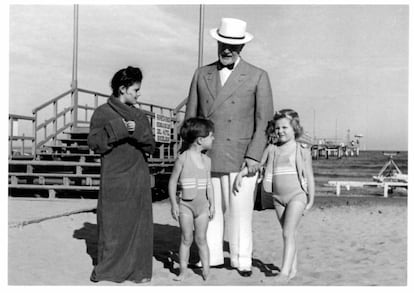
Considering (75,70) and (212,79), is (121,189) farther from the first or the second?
(75,70)

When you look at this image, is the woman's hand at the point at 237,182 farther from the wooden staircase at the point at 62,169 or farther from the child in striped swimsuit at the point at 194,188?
the wooden staircase at the point at 62,169

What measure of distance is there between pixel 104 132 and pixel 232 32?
1.31 meters

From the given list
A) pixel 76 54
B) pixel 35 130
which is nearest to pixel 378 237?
pixel 35 130

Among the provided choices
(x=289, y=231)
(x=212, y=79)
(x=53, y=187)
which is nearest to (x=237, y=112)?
(x=212, y=79)

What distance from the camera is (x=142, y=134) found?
4.38 m

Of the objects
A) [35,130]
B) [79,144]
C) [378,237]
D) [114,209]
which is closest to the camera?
[114,209]

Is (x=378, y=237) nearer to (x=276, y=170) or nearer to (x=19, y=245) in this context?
(x=276, y=170)

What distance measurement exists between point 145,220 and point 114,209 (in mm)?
266

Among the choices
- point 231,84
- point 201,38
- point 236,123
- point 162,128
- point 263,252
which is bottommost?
point 263,252

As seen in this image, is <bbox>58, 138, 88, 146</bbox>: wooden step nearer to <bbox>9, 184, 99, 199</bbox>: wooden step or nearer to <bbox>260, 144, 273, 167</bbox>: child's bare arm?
<bbox>9, 184, 99, 199</bbox>: wooden step

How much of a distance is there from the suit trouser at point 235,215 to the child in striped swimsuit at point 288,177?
0.11 meters

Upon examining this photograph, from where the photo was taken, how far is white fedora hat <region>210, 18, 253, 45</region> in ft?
15.0

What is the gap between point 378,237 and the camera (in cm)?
709

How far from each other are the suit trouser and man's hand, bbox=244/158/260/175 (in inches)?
3.4
